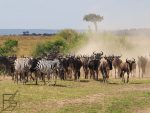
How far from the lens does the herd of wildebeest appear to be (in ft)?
114

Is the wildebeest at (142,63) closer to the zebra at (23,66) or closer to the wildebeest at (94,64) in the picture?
the wildebeest at (94,64)

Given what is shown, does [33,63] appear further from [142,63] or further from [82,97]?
[142,63]

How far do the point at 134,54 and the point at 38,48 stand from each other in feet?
45.1

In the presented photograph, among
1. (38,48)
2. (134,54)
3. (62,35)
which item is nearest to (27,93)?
(38,48)

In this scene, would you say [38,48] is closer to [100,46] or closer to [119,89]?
[100,46]

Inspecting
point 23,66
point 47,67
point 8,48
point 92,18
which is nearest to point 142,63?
point 47,67

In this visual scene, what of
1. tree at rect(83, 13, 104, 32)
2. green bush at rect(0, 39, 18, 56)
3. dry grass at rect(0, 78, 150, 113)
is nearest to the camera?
dry grass at rect(0, 78, 150, 113)

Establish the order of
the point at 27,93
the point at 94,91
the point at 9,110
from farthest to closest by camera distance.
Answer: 1. the point at 94,91
2. the point at 27,93
3. the point at 9,110

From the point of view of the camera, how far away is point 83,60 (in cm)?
4131

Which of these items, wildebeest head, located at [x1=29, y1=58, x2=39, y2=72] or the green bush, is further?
the green bush

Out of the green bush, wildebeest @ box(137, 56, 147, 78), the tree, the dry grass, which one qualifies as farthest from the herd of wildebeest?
the tree

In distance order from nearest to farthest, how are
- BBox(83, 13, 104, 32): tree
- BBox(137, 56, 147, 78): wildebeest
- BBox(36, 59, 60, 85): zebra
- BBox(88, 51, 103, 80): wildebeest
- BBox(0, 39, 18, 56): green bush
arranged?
BBox(36, 59, 60, 85): zebra < BBox(88, 51, 103, 80): wildebeest < BBox(137, 56, 147, 78): wildebeest < BBox(0, 39, 18, 56): green bush < BBox(83, 13, 104, 32): tree

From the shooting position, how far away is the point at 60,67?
36.8 metres

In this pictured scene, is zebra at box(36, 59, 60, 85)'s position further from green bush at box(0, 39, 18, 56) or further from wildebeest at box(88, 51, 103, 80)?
green bush at box(0, 39, 18, 56)
